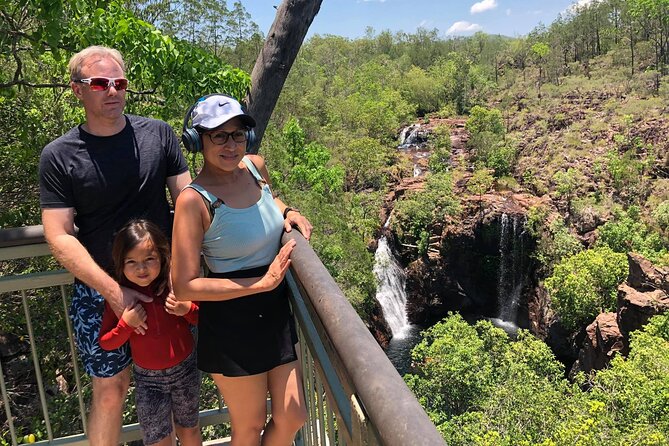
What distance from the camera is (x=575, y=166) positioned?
3250 cm

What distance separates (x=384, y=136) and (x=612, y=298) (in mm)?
23602

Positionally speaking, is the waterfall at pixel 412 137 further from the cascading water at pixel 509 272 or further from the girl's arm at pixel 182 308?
the girl's arm at pixel 182 308

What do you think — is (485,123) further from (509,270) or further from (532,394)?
(532,394)

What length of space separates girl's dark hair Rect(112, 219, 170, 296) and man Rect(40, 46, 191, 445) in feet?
0.22

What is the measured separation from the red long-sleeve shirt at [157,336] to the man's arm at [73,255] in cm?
12

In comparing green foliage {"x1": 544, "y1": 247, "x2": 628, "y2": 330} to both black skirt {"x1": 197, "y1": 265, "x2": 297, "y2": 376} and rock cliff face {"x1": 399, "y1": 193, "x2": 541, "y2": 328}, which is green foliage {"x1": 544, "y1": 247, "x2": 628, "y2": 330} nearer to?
rock cliff face {"x1": 399, "y1": 193, "x2": 541, "y2": 328}

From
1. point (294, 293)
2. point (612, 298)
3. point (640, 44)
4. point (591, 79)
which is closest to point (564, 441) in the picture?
point (294, 293)

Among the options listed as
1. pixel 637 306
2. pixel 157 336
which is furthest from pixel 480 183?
pixel 157 336

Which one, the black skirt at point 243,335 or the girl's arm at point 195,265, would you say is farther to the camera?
the black skirt at point 243,335

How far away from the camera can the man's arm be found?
1.98 m

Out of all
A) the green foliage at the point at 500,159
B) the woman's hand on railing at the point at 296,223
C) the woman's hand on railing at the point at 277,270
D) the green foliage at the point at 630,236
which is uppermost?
the woman's hand on railing at the point at 296,223

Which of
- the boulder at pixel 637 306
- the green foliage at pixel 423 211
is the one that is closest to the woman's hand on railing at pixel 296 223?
the boulder at pixel 637 306

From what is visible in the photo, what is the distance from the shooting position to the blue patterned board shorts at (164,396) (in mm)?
2203

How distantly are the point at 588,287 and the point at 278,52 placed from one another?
22297 millimetres
